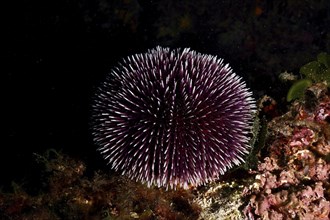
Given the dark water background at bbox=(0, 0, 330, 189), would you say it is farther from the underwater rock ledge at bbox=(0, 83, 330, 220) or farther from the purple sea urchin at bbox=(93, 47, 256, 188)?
the purple sea urchin at bbox=(93, 47, 256, 188)

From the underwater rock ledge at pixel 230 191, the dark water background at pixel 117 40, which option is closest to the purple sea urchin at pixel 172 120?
the underwater rock ledge at pixel 230 191

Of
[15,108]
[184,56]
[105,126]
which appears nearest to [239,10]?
[184,56]

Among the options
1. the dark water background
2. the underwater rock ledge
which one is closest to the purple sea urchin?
the underwater rock ledge

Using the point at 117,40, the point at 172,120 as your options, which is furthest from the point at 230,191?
the point at 117,40

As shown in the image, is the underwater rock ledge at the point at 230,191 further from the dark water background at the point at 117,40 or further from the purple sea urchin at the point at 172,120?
the dark water background at the point at 117,40

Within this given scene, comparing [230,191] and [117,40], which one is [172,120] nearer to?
[230,191]

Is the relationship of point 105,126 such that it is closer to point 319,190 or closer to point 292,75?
point 319,190
